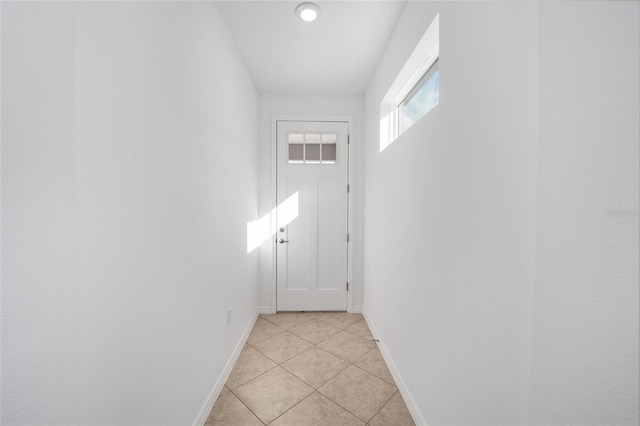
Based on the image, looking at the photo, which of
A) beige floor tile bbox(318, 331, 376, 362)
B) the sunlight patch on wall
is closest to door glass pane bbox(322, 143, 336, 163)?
the sunlight patch on wall

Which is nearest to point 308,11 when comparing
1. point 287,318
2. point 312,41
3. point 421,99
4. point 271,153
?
point 312,41

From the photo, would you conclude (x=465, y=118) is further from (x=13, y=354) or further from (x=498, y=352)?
(x=13, y=354)

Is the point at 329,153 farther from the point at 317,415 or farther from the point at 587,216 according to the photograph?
the point at 587,216

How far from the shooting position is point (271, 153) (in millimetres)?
3076

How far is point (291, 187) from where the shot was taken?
3.09 m

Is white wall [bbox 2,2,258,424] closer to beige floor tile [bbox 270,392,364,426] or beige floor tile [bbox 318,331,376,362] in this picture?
beige floor tile [bbox 270,392,364,426]

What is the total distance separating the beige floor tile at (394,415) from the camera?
59.2 inches

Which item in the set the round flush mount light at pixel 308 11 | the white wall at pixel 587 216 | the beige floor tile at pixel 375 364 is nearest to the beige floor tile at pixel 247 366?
the beige floor tile at pixel 375 364

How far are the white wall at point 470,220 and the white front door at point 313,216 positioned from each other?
1.35 meters

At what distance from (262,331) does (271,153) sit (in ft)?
6.51

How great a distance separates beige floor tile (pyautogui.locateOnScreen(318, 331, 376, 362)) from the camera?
87.1 inches

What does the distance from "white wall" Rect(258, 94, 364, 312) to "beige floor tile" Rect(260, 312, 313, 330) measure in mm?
116

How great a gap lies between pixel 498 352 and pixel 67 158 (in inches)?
54.6

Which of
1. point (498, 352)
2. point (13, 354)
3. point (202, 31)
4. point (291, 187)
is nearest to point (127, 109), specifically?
point (13, 354)
